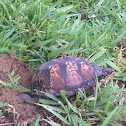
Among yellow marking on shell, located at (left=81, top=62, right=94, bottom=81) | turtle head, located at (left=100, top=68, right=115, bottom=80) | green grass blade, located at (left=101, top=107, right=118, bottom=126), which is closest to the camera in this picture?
green grass blade, located at (left=101, top=107, right=118, bottom=126)

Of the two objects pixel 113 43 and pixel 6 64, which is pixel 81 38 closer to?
pixel 113 43

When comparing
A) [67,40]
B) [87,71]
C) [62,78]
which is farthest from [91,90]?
[67,40]

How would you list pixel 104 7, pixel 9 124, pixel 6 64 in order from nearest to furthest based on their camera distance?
pixel 9 124, pixel 6 64, pixel 104 7

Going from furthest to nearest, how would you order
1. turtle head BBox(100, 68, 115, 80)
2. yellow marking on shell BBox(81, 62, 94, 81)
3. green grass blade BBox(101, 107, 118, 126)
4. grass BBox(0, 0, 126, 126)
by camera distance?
turtle head BBox(100, 68, 115, 80), yellow marking on shell BBox(81, 62, 94, 81), grass BBox(0, 0, 126, 126), green grass blade BBox(101, 107, 118, 126)

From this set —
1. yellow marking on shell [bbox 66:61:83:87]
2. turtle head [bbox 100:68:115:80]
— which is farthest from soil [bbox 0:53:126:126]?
turtle head [bbox 100:68:115:80]

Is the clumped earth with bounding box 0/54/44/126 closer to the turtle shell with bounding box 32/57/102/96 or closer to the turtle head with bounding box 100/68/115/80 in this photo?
the turtle shell with bounding box 32/57/102/96

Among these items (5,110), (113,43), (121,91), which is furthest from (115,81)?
(5,110)

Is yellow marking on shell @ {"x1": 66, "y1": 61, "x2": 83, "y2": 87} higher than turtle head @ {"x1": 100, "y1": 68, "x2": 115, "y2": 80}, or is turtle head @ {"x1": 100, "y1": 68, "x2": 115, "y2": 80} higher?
yellow marking on shell @ {"x1": 66, "y1": 61, "x2": 83, "y2": 87}
